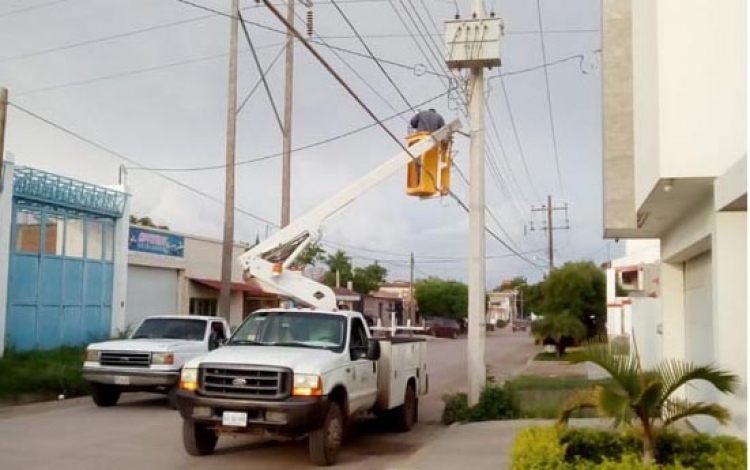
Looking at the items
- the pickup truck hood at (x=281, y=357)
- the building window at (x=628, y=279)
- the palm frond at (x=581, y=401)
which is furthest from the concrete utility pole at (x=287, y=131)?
the building window at (x=628, y=279)

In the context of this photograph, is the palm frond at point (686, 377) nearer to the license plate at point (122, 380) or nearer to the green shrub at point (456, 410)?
the green shrub at point (456, 410)

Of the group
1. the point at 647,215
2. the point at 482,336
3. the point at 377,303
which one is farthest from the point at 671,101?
the point at 377,303

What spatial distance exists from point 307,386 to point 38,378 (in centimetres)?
975

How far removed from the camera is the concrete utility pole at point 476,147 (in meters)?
16.0

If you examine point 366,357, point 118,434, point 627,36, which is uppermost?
point 627,36

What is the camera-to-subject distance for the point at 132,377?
54.5 feet

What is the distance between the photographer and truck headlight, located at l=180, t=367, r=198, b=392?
1097 cm

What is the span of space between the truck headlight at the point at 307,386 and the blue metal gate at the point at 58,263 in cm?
1475

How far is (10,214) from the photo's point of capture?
73.6ft

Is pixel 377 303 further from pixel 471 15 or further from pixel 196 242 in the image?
pixel 471 15

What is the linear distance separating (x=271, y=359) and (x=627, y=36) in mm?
8327

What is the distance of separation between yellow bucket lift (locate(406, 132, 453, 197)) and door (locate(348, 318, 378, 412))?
168 inches

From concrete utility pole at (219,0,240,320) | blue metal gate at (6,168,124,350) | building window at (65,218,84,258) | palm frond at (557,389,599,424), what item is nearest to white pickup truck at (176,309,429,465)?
palm frond at (557,389,599,424)

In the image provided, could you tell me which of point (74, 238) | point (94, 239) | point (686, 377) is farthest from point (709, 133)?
point (94, 239)
